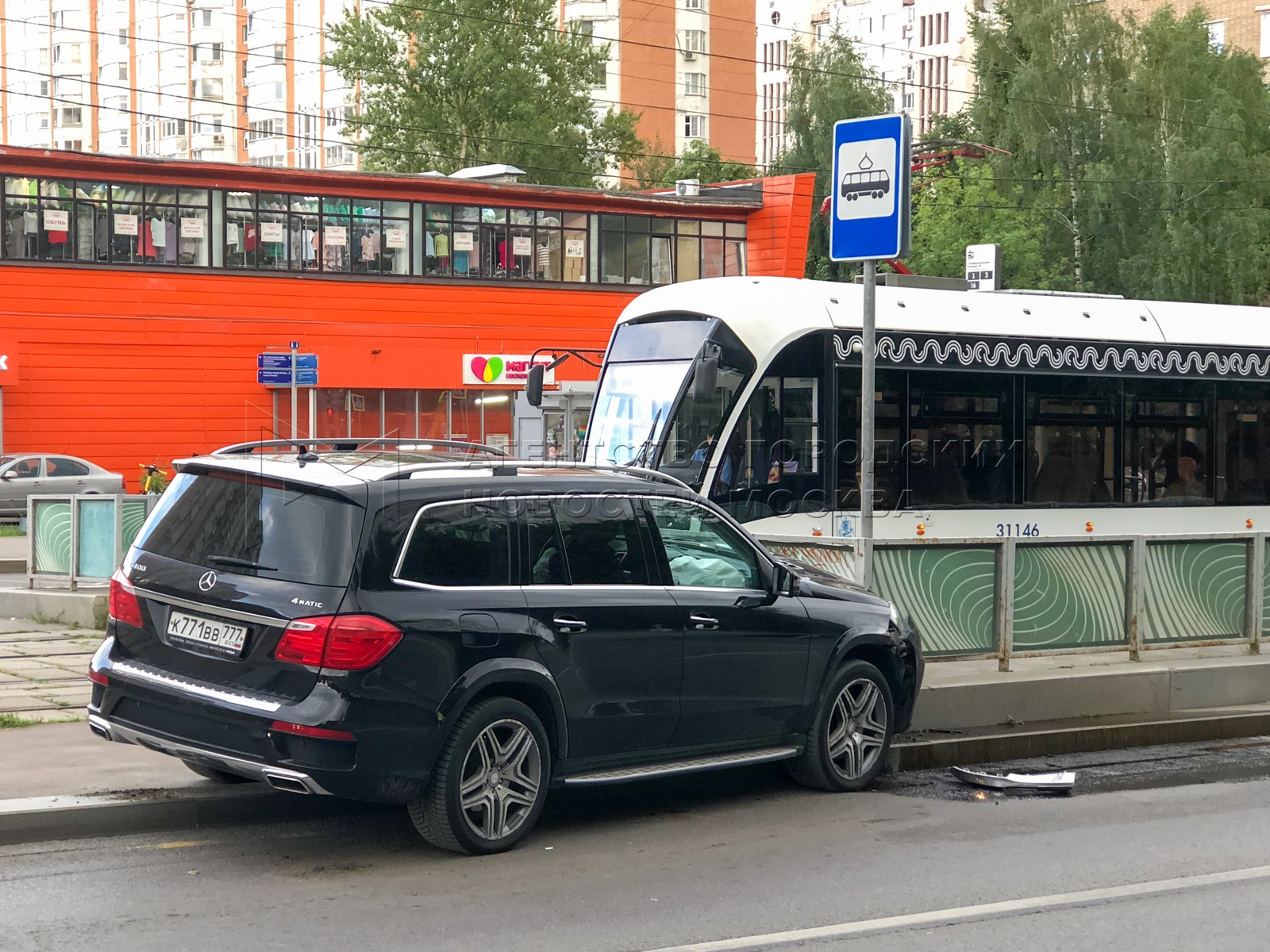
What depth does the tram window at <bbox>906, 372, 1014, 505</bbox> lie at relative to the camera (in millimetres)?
17406

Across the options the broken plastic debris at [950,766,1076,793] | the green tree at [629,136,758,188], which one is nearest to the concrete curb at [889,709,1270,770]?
the broken plastic debris at [950,766,1076,793]

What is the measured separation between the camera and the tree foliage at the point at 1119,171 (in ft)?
163

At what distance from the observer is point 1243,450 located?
2009 centimetres

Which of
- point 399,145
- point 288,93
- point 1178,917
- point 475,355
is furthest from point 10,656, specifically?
point 288,93

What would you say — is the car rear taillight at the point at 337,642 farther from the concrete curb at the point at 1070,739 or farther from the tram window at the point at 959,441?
the tram window at the point at 959,441

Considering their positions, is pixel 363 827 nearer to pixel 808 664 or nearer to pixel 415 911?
pixel 415 911

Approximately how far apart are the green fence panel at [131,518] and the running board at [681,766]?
9.23 meters

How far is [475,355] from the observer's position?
41375 millimetres

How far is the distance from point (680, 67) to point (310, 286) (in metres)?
63.9

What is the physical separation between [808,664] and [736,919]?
2.39 meters

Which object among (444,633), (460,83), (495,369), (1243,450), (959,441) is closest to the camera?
(444,633)

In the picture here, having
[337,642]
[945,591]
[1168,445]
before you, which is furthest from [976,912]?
[1168,445]

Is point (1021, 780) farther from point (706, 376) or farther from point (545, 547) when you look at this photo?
point (706, 376)

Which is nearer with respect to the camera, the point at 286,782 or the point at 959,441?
the point at 286,782
